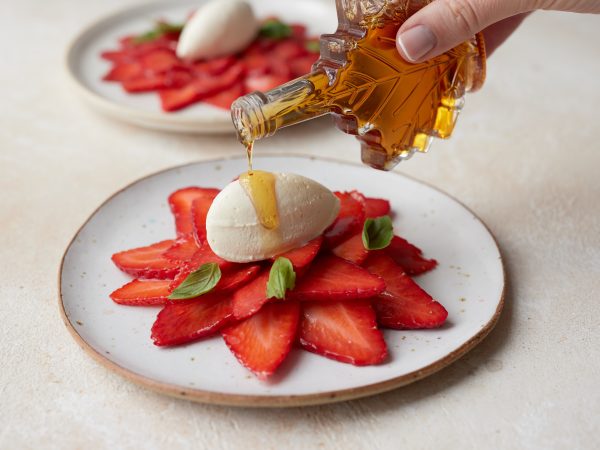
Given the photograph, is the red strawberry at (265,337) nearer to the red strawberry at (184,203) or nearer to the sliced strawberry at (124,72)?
the red strawberry at (184,203)

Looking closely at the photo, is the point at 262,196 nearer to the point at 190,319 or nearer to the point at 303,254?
the point at 303,254

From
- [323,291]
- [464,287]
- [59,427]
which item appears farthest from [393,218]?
[59,427]

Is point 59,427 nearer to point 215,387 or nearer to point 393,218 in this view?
point 215,387

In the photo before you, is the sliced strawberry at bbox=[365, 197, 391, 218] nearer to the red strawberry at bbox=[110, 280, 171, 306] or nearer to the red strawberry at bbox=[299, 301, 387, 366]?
the red strawberry at bbox=[299, 301, 387, 366]

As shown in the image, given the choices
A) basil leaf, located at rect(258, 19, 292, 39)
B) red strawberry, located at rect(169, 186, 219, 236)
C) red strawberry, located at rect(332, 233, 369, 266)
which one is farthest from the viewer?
basil leaf, located at rect(258, 19, 292, 39)

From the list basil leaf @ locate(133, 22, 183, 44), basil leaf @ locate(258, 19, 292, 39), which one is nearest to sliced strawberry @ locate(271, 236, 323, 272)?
basil leaf @ locate(258, 19, 292, 39)

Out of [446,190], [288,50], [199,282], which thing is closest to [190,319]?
[199,282]
